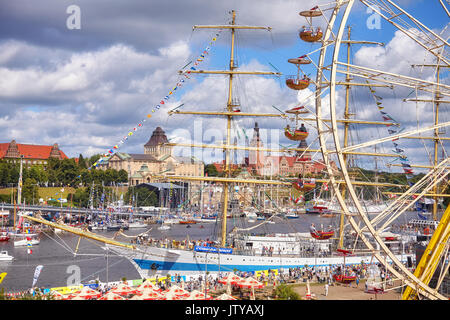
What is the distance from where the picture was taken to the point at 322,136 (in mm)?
24078

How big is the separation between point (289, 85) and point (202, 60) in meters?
14.7

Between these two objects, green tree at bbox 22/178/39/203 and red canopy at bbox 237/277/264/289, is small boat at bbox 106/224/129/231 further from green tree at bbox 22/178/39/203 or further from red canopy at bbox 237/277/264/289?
red canopy at bbox 237/277/264/289

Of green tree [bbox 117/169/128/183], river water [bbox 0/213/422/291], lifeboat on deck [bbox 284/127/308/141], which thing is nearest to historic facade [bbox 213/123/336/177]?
lifeboat on deck [bbox 284/127/308/141]

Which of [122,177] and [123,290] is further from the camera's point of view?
[122,177]

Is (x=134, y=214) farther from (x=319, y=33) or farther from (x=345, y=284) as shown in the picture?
(x=319, y=33)

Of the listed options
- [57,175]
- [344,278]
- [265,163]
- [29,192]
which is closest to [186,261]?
[344,278]

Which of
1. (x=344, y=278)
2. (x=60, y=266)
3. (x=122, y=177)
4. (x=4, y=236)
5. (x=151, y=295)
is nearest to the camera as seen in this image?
(x=151, y=295)

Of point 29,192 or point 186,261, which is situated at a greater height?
point 29,192

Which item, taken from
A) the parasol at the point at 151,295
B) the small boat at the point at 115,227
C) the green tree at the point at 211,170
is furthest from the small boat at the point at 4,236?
the green tree at the point at 211,170

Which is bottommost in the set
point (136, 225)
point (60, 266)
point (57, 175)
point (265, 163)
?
point (60, 266)

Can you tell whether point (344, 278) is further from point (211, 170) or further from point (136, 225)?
point (211, 170)

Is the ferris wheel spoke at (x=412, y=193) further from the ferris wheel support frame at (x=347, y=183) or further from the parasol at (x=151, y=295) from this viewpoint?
the parasol at (x=151, y=295)
